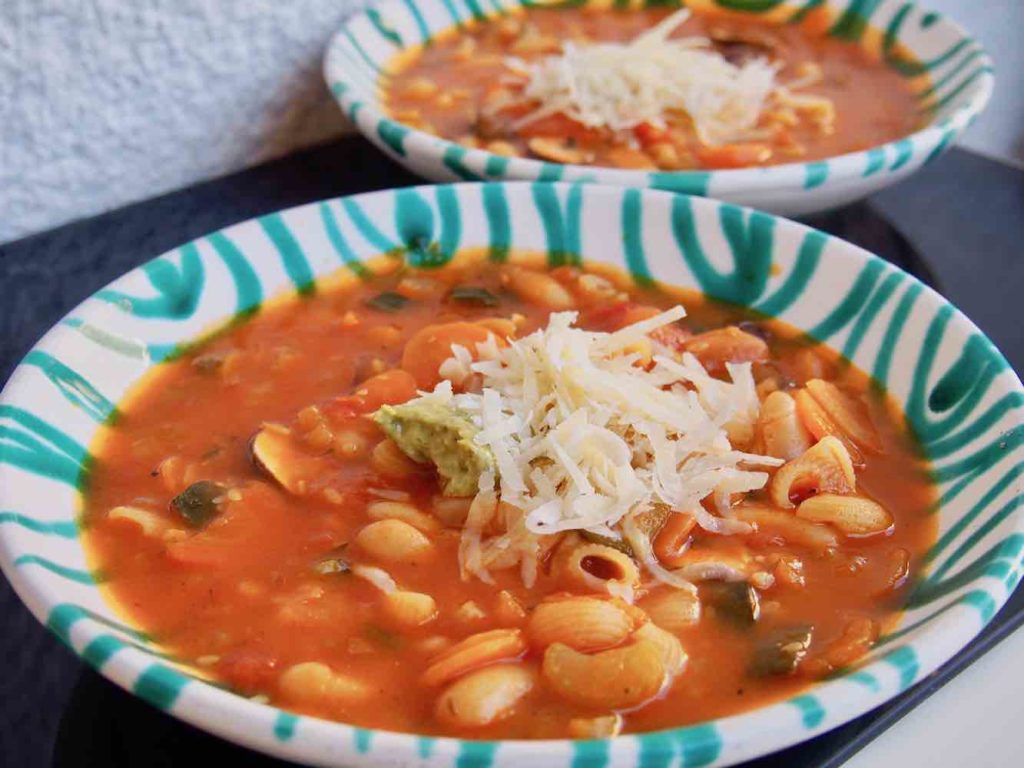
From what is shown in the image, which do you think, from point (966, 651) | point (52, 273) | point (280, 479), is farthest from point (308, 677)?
point (52, 273)

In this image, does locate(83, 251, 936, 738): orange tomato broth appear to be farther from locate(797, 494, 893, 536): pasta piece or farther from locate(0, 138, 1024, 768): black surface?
locate(0, 138, 1024, 768): black surface

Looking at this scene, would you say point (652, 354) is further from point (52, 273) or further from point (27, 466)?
point (52, 273)

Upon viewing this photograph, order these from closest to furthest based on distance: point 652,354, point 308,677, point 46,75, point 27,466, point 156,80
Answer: point 308,677, point 27,466, point 652,354, point 46,75, point 156,80

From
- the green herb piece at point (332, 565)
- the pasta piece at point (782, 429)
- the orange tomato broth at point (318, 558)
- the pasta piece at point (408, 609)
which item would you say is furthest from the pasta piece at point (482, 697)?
the pasta piece at point (782, 429)

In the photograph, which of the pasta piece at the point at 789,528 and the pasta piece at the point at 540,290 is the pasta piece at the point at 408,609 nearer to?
the pasta piece at the point at 789,528

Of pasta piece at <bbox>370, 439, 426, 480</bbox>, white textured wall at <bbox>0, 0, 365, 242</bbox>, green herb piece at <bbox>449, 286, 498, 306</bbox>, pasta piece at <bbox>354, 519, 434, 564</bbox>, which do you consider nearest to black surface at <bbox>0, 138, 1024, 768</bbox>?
white textured wall at <bbox>0, 0, 365, 242</bbox>

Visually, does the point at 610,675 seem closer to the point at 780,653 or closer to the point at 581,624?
the point at 581,624

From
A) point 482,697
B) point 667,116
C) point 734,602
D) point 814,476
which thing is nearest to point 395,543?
point 482,697

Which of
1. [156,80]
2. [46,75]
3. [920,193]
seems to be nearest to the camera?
[46,75]
